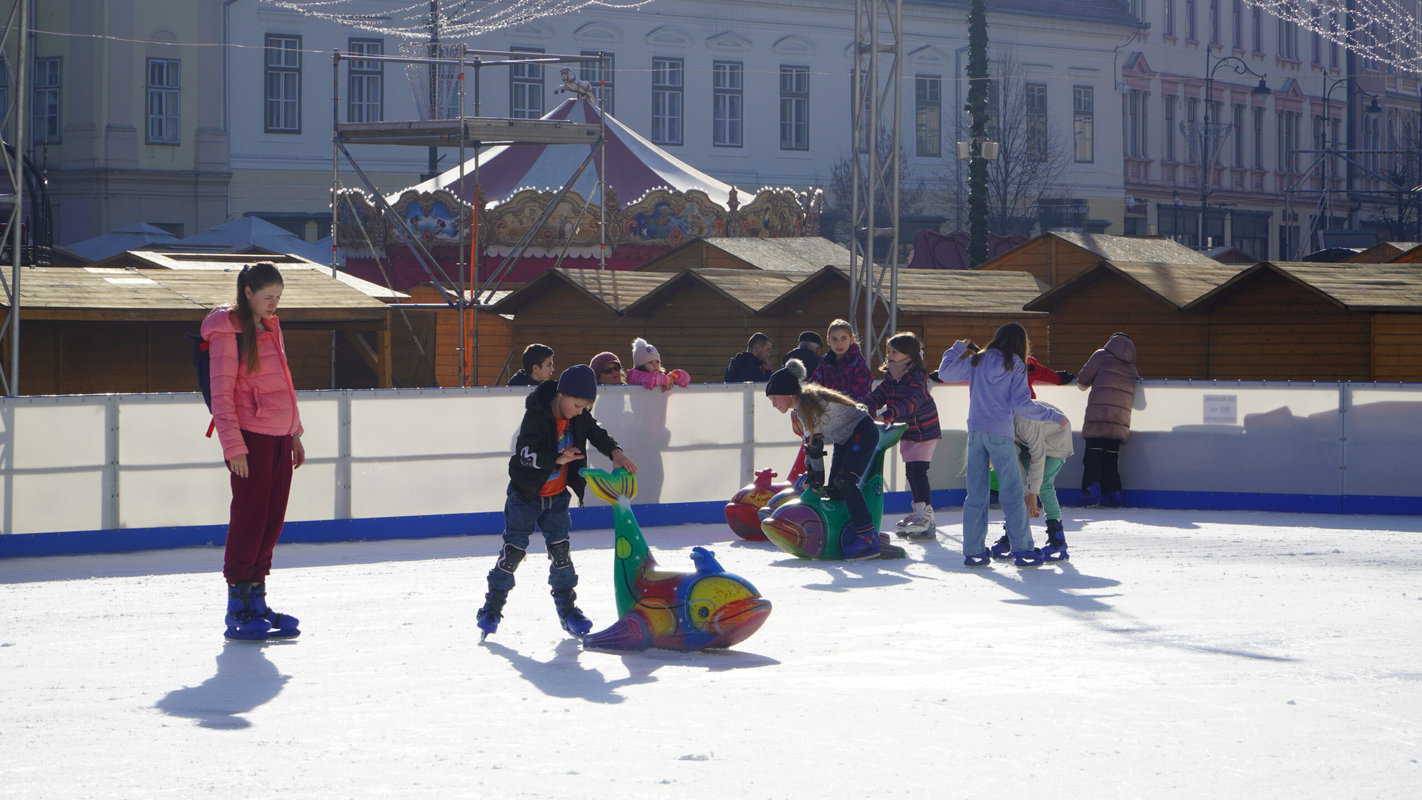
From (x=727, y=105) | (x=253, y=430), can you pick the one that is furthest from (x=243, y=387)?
(x=727, y=105)

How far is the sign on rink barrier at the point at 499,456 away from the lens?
43.5 ft

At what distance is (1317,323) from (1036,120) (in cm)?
3326

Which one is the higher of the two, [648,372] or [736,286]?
[736,286]

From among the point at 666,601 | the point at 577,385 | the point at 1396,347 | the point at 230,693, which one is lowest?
the point at 230,693

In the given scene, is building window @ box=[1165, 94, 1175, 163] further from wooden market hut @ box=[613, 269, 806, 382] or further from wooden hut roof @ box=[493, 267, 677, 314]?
wooden market hut @ box=[613, 269, 806, 382]

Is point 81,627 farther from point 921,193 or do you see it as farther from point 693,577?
point 921,193

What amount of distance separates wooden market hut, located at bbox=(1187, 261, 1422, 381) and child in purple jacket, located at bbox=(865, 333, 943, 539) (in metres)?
9.60

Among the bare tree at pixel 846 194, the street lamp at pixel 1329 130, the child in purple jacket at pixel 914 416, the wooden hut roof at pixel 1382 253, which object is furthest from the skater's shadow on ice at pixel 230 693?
the bare tree at pixel 846 194

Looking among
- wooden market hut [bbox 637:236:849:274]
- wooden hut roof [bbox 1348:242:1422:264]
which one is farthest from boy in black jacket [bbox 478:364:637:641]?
wooden hut roof [bbox 1348:242:1422:264]

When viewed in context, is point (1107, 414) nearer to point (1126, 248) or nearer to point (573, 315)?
point (573, 315)

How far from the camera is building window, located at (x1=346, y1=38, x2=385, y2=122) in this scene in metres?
46.8

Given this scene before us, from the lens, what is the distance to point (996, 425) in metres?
12.2

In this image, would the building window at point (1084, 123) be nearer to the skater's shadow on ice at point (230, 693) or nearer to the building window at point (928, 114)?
the building window at point (928, 114)

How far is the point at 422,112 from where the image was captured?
46344 millimetres
